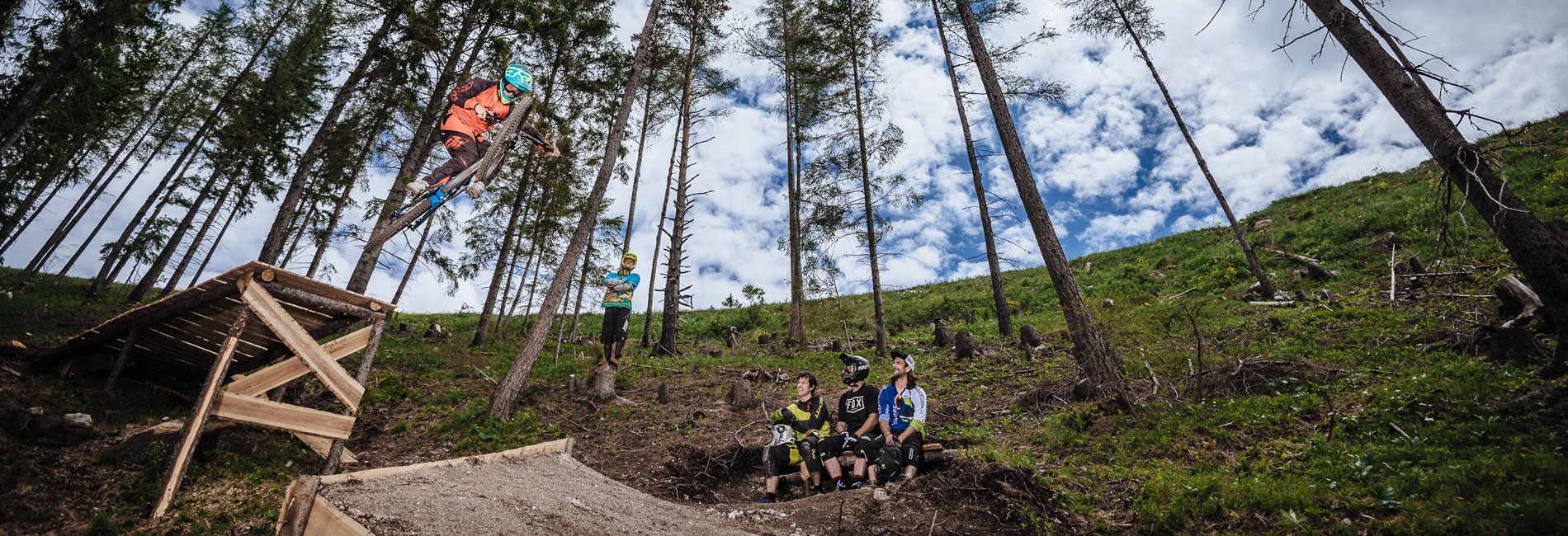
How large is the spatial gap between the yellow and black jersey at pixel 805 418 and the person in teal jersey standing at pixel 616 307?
17.2 feet

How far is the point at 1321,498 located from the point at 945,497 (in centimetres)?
→ 264

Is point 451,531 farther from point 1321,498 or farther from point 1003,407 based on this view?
point 1003,407

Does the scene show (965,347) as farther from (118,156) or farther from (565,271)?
(118,156)

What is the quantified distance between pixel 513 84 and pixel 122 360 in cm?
561

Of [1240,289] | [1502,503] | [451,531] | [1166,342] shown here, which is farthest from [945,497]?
[1240,289]

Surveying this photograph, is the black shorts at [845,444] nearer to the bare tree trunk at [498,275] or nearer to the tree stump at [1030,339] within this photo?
the tree stump at [1030,339]

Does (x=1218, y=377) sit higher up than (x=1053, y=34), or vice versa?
(x=1053, y=34)

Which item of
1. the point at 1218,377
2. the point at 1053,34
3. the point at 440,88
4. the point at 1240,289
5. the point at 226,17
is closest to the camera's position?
the point at 1218,377

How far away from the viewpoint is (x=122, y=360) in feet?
20.9

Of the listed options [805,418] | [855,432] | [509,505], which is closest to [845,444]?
[855,432]

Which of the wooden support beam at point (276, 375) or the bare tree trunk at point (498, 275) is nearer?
the wooden support beam at point (276, 375)

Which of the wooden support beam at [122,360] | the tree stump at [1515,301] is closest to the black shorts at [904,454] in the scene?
the tree stump at [1515,301]

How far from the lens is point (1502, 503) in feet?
10.8

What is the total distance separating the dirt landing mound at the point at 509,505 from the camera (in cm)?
356
